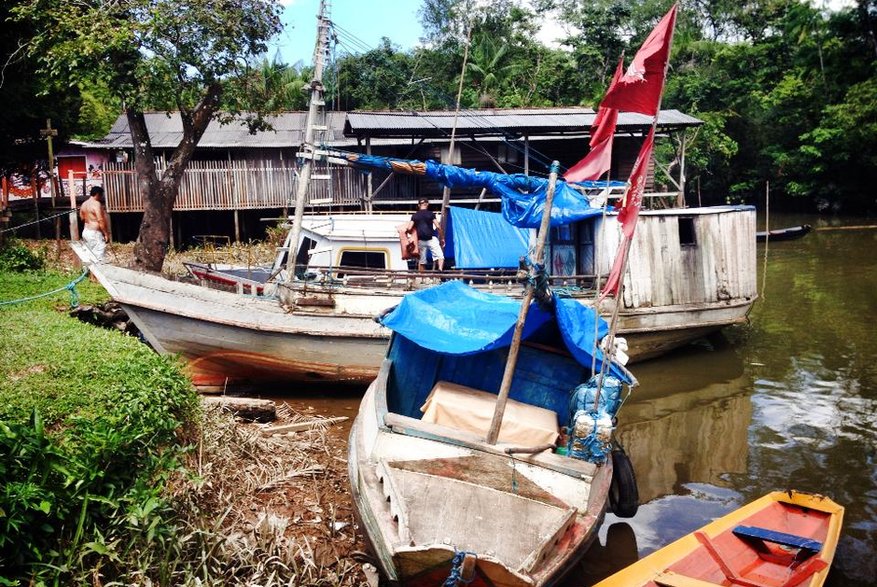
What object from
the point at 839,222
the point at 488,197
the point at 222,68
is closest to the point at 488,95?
the point at 488,197

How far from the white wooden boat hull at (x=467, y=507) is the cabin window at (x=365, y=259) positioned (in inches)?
266

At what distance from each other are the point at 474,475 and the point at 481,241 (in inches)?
336

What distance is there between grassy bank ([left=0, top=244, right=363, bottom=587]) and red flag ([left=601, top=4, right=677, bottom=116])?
465 cm

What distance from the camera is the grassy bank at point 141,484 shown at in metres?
4.25

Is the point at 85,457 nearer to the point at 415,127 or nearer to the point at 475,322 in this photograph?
the point at 475,322

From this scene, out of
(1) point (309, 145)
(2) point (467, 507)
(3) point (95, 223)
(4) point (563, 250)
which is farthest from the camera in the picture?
(4) point (563, 250)

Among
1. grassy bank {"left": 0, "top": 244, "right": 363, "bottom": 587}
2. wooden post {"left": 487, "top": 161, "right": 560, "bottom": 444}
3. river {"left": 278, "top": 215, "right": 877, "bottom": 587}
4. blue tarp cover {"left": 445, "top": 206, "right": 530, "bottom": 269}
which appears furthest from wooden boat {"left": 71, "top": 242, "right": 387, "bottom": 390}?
wooden post {"left": 487, "top": 161, "right": 560, "bottom": 444}

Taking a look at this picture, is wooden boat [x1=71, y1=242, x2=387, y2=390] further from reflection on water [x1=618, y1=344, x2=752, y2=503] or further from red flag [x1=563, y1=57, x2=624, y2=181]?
red flag [x1=563, y1=57, x2=624, y2=181]

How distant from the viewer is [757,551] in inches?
251

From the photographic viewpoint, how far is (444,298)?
8133mm

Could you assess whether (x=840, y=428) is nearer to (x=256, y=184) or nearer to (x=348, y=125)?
(x=348, y=125)

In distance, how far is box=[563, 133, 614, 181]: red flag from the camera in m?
6.33

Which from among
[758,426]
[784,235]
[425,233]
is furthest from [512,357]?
[784,235]

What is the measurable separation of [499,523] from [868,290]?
16.9m
